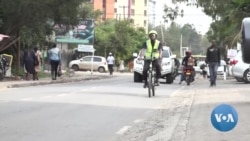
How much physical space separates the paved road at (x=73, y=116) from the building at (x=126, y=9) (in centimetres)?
11667

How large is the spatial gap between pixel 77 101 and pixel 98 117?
3.80 m

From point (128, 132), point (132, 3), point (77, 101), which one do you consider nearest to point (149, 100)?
point (77, 101)

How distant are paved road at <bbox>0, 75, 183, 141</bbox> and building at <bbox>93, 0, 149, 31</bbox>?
383 ft

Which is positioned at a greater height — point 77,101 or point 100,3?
point 100,3

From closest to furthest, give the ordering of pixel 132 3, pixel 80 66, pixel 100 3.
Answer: pixel 80 66, pixel 100 3, pixel 132 3

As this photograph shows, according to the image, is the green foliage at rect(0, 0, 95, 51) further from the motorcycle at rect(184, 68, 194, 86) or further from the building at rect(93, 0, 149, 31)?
the building at rect(93, 0, 149, 31)

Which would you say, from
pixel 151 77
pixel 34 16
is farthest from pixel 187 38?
pixel 151 77

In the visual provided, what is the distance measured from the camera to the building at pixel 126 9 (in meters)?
139

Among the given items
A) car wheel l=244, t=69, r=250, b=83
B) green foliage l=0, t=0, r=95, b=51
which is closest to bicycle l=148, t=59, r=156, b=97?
car wheel l=244, t=69, r=250, b=83

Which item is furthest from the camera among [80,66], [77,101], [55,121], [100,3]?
[100,3]

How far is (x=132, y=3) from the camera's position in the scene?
159375 mm

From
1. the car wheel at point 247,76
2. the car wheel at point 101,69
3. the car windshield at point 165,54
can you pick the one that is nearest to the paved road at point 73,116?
the car wheel at point 247,76

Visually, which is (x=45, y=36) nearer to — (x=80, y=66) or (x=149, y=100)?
(x=80, y=66)

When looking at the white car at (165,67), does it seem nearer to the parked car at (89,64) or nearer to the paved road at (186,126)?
the paved road at (186,126)
